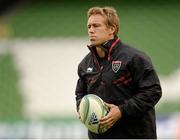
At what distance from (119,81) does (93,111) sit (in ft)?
0.70

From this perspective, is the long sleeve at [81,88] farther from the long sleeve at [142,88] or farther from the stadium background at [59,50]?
the stadium background at [59,50]

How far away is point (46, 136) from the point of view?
6527 mm

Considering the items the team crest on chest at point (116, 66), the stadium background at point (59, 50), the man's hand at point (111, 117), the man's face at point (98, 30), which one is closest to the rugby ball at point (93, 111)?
the man's hand at point (111, 117)

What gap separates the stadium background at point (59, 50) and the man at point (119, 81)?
4502mm

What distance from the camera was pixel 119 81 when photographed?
112 inches

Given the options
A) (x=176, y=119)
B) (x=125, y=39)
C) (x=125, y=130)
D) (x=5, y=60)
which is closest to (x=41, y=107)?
(x=5, y=60)

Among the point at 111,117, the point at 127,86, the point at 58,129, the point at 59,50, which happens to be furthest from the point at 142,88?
the point at 59,50

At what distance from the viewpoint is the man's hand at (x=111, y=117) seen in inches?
109

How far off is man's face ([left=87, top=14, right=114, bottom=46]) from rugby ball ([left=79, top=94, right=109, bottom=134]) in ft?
1.00

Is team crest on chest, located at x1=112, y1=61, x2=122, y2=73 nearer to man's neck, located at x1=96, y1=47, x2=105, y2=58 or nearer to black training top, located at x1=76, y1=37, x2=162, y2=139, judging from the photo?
black training top, located at x1=76, y1=37, x2=162, y2=139

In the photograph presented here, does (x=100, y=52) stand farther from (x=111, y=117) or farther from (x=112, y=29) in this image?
(x=111, y=117)

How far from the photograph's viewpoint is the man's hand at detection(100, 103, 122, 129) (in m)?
2.77

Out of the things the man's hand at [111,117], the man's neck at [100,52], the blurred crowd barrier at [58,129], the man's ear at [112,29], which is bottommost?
the blurred crowd barrier at [58,129]

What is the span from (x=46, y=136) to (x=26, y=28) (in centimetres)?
218
